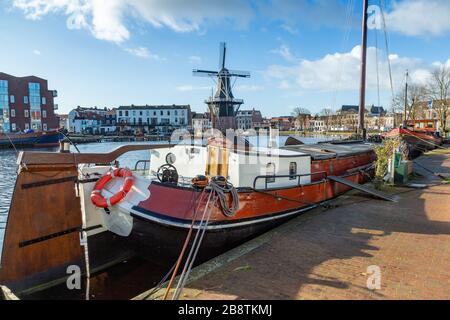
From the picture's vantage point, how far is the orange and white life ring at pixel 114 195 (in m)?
6.78

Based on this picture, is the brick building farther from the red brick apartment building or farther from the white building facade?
the red brick apartment building

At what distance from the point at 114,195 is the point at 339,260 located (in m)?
4.96

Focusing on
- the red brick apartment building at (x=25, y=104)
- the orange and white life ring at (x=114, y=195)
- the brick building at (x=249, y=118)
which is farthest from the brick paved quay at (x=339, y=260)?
the brick building at (x=249, y=118)

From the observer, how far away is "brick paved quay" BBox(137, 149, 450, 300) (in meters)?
5.32

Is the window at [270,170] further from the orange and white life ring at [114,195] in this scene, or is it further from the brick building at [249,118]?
the brick building at [249,118]

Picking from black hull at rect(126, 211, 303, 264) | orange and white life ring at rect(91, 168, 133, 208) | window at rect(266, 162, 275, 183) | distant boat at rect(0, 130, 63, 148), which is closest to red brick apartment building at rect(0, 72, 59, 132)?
distant boat at rect(0, 130, 63, 148)

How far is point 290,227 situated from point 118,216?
4634 millimetres

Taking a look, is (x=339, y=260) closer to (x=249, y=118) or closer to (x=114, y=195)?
(x=114, y=195)

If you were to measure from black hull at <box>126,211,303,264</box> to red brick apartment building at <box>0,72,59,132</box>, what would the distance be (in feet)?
245

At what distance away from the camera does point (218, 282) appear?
18.6ft

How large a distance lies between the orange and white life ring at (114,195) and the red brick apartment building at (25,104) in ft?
243
